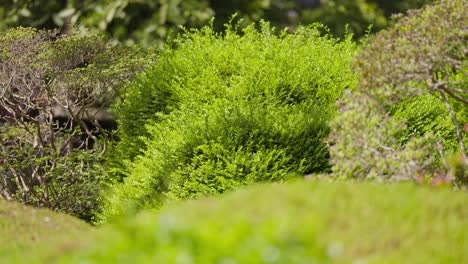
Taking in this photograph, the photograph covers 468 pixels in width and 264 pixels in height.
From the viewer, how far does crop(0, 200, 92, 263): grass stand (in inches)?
204

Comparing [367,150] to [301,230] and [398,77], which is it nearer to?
[398,77]

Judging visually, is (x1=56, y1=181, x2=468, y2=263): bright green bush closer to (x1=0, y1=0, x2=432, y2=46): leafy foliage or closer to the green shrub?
the green shrub

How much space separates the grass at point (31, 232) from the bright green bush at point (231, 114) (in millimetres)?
3600

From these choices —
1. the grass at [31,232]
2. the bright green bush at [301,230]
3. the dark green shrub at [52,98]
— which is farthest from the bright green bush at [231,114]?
the bright green bush at [301,230]

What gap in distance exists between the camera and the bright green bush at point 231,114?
34.8 ft

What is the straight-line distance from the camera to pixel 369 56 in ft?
28.2

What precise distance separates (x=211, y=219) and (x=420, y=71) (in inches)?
179

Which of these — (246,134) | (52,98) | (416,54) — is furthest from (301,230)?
(52,98)

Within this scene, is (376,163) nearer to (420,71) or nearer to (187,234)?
(420,71)

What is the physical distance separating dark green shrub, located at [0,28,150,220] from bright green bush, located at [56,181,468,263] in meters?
7.83

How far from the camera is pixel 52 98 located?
1314 cm

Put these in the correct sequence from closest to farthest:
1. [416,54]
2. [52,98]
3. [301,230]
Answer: [301,230] → [416,54] → [52,98]

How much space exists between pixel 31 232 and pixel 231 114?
15.5 ft

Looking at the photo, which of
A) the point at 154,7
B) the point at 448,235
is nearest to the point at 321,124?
the point at 154,7
